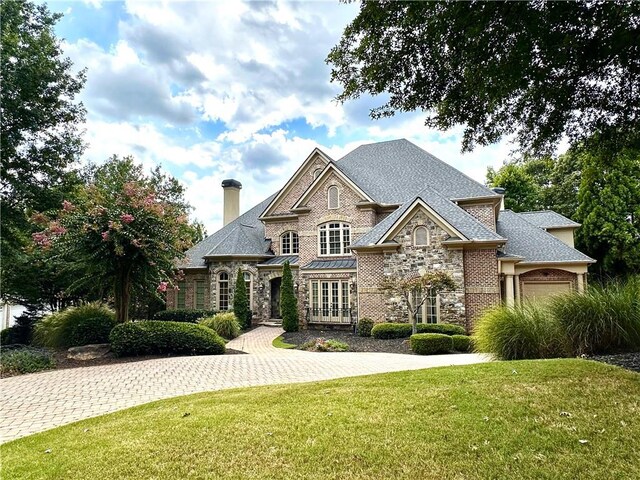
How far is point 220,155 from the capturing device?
18.4 meters

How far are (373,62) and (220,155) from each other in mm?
13268

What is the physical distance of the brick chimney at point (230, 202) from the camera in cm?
2753

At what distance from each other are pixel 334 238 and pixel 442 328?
8196 mm

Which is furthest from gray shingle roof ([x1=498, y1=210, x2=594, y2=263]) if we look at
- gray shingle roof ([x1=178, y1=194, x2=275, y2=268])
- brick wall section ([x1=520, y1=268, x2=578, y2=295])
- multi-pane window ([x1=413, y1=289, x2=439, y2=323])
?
gray shingle roof ([x1=178, y1=194, x2=275, y2=268])

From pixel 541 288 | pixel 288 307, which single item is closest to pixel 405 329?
pixel 288 307

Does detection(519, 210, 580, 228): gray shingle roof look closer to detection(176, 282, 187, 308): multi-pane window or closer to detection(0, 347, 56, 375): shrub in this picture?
detection(176, 282, 187, 308): multi-pane window

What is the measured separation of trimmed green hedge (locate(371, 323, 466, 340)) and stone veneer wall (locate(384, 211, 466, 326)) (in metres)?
A: 0.96

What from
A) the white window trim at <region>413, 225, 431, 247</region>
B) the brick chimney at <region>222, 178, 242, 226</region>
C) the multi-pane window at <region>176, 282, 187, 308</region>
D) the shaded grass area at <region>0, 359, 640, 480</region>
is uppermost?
the brick chimney at <region>222, 178, 242, 226</region>

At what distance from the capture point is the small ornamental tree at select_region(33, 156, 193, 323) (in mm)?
11781

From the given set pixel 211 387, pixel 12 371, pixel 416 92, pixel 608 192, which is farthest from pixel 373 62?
pixel 608 192

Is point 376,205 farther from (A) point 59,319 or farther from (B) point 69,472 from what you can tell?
(B) point 69,472

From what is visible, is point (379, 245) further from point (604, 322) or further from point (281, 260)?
point (604, 322)

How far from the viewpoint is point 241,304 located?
2012cm

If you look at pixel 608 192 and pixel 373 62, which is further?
pixel 608 192
